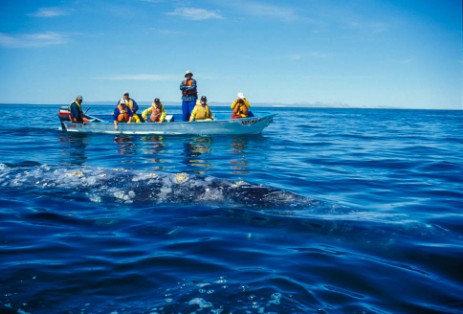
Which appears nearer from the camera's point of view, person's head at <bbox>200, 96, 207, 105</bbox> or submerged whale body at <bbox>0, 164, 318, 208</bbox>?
submerged whale body at <bbox>0, 164, 318, 208</bbox>

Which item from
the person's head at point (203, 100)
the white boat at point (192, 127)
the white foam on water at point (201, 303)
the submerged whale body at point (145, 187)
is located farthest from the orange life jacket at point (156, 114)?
the white foam on water at point (201, 303)

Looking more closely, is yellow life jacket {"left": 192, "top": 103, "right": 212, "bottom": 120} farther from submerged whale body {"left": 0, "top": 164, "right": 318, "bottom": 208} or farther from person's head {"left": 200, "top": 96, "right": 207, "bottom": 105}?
submerged whale body {"left": 0, "top": 164, "right": 318, "bottom": 208}

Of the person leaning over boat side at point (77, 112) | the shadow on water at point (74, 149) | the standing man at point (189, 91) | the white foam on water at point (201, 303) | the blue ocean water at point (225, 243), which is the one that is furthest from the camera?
the person leaning over boat side at point (77, 112)

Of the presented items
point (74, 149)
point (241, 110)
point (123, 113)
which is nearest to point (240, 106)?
point (241, 110)

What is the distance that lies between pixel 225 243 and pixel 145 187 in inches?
108

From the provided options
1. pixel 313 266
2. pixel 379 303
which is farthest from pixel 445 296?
pixel 313 266

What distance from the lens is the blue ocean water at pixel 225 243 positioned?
3.37 metres

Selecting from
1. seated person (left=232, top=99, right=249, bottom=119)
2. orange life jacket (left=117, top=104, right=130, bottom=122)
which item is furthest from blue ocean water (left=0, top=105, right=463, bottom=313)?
orange life jacket (left=117, top=104, right=130, bottom=122)

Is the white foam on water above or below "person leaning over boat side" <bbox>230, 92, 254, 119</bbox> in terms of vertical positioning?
below

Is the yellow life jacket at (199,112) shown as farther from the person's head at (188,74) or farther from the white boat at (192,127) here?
the person's head at (188,74)

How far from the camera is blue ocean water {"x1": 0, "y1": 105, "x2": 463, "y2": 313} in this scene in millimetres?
3367

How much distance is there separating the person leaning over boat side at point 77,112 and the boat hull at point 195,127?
3.27 ft

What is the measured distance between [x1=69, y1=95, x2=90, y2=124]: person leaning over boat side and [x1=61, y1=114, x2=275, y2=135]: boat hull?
998 mm

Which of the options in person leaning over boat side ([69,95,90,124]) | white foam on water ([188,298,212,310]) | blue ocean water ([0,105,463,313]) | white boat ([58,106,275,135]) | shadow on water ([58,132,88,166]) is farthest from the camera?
person leaning over boat side ([69,95,90,124])
